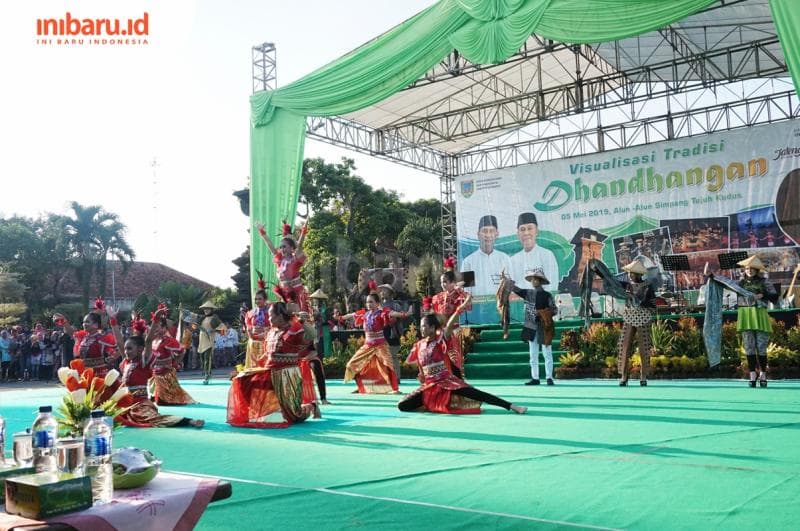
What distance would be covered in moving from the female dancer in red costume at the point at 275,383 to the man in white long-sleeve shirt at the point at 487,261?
12518mm

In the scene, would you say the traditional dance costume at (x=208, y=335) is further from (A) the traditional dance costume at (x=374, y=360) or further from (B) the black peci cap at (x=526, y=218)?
(B) the black peci cap at (x=526, y=218)

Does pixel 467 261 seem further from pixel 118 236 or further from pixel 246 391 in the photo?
pixel 118 236

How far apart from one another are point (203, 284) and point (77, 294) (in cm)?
742

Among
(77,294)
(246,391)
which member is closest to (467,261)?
(246,391)

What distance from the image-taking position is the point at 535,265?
18.4 meters

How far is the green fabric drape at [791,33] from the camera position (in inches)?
281

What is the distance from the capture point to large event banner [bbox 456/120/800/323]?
15.4 metres

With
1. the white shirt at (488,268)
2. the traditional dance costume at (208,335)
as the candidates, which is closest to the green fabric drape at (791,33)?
the traditional dance costume at (208,335)

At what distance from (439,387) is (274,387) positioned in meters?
1.57

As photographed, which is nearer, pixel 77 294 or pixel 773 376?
pixel 773 376

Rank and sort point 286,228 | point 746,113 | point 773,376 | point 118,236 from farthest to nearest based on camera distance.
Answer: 1. point 118,236
2. point 746,113
3. point 773,376
4. point 286,228

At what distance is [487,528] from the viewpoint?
9.75 ft

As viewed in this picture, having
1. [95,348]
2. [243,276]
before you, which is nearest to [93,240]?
[243,276]

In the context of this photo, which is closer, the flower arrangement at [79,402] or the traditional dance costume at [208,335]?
the flower arrangement at [79,402]
